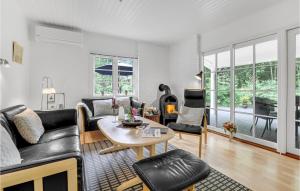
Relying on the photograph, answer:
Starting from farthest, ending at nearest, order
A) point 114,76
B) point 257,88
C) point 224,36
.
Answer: point 114,76 < point 224,36 < point 257,88

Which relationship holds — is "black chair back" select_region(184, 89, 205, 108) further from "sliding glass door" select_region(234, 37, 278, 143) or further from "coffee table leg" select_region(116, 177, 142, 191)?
"coffee table leg" select_region(116, 177, 142, 191)

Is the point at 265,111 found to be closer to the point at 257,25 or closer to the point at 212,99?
the point at 212,99

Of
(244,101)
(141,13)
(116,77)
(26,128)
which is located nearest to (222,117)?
(244,101)

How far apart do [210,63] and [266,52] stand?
4.05 ft

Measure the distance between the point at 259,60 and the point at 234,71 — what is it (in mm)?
497

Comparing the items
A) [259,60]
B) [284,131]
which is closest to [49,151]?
[284,131]

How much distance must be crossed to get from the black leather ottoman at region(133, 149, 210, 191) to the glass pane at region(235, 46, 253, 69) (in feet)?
8.31

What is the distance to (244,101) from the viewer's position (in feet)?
10.6

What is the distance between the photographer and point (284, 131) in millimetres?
2572

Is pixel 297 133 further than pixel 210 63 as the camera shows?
No

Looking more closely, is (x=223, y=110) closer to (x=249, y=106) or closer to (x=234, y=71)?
(x=249, y=106)

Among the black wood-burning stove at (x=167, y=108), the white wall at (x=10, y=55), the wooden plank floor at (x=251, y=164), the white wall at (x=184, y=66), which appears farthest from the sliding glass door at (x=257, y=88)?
the white wall at (x=10, y=55)

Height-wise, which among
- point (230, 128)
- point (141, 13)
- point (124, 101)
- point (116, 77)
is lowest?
point (230, 128)

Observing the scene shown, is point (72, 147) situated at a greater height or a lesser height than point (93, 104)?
lesser
